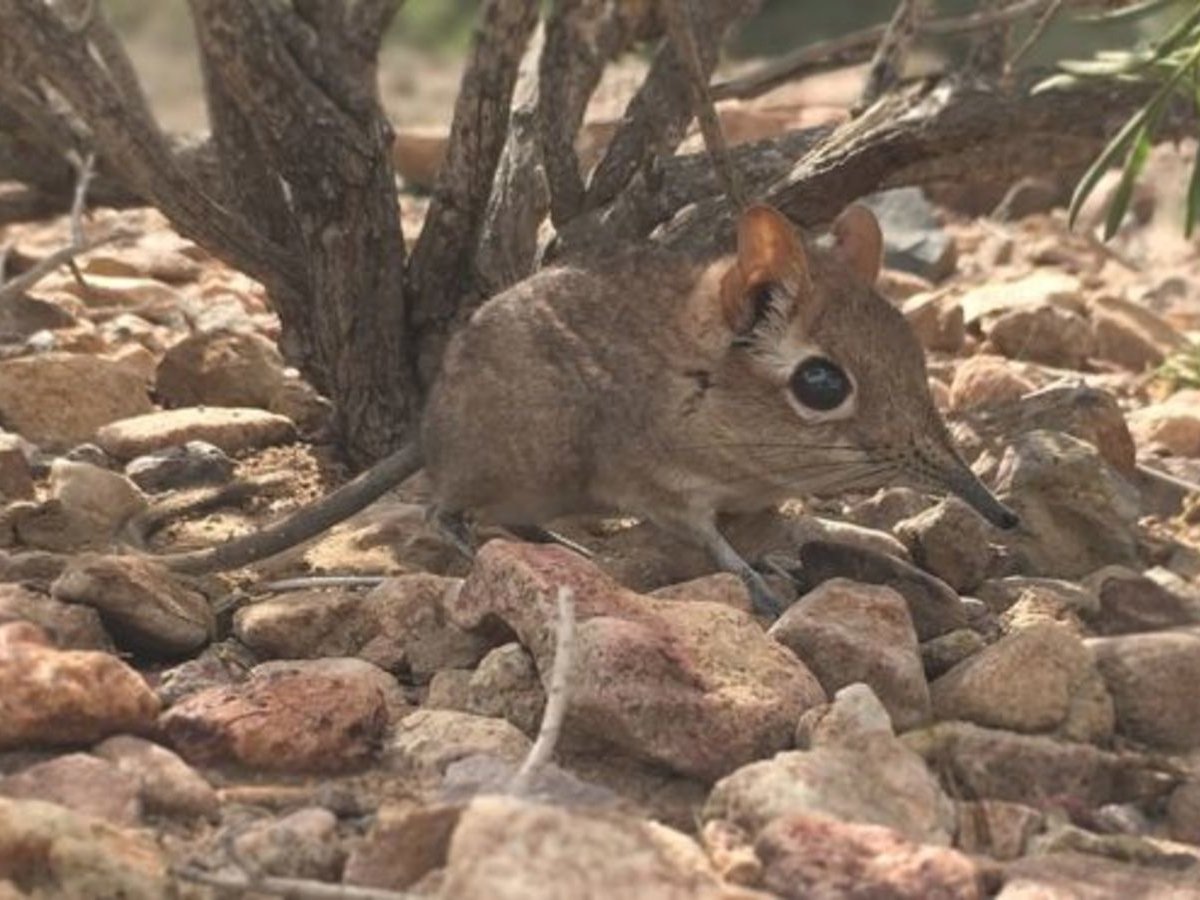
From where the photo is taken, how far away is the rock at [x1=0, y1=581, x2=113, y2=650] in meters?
3.71

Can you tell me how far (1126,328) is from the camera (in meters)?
7.19

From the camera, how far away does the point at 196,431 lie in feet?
18.5

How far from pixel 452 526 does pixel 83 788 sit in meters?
1.99

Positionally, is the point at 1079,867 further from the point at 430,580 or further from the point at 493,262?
the point at 493,262

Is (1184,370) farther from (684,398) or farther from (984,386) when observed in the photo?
(684,398)

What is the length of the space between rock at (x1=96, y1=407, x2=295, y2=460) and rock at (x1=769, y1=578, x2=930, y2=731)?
2.23 metres

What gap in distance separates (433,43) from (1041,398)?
12.4 m

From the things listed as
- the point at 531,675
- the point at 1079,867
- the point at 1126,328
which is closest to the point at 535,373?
the point at 531,675

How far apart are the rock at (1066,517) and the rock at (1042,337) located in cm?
199

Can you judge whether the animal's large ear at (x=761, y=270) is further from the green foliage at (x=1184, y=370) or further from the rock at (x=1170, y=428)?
the green foliage at (x=1184, y=370)

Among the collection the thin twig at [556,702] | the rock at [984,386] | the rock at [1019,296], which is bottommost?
the thin twig at [556,702]

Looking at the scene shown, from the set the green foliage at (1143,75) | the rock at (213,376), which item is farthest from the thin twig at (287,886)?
the rock at (213,376)

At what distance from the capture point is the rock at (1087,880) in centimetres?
306

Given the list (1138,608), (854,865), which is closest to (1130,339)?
(1138,608)
